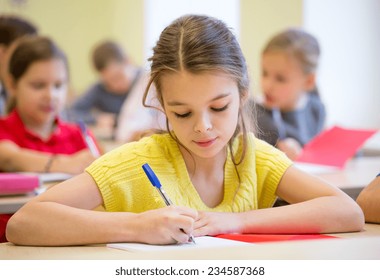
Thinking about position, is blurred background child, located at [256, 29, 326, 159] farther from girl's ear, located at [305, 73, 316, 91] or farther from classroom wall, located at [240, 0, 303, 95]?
classroom wall, located at [240, 0, 303, 95]

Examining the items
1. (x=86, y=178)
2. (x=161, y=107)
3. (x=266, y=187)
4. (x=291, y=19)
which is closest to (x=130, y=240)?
(x=86, y=178)

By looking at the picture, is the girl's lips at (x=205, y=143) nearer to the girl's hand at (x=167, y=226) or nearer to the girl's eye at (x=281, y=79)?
the girl's hand at (x=167, y=226)

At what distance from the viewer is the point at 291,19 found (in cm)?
518

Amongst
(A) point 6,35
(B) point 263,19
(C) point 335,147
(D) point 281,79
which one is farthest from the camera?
(B) point 263,19

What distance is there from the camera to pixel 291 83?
2.86 meters

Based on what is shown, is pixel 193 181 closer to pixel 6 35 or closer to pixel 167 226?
pixel 167 226

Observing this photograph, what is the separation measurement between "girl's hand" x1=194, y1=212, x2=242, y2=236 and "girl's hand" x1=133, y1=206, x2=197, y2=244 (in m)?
0.07

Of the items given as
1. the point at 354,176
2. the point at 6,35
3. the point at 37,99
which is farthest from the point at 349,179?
the point at 6,35

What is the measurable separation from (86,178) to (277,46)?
1609mm

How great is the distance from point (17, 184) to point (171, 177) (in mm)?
532

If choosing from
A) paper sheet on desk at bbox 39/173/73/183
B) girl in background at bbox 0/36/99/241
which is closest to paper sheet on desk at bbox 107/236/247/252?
paper sheet on desk at bbox 39/173/73/183

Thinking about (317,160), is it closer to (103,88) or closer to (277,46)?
(277,46)

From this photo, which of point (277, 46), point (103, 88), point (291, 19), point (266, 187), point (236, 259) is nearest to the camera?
point (236, 259)

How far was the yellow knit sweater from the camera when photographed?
1.41 meters
